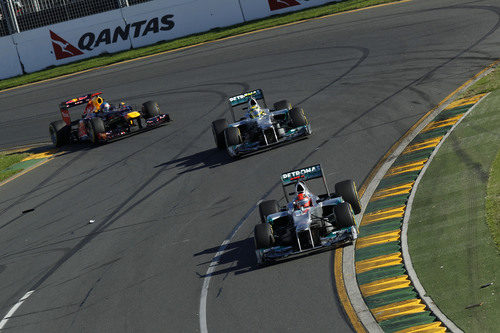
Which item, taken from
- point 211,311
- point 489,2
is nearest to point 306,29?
point 489,2

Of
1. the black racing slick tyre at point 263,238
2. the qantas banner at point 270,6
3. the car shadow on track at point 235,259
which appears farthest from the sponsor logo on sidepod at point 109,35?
the black racing slick tyre at point 263,238

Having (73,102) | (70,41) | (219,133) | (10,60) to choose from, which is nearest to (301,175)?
(219,133)

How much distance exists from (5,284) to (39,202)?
593cm

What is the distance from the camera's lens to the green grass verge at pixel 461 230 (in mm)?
12047

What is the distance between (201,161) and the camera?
24062 millimetres

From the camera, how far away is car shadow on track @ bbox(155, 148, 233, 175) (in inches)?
923

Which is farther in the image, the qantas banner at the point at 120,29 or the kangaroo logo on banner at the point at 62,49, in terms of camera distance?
the kangaroo logo on banner at the point at 62,49

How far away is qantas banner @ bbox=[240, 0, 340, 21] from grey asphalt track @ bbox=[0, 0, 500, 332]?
132 inches

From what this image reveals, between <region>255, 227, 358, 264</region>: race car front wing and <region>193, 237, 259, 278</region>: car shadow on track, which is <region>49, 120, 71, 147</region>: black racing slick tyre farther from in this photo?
<region>255, 227, 358, 264</region>: race car front wing

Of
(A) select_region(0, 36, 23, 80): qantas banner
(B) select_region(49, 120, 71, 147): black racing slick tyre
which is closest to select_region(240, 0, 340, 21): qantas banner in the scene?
(A) select_region(0, 36, 23, 80): qantas banner

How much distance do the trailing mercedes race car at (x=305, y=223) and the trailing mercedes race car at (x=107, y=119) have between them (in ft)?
43.3

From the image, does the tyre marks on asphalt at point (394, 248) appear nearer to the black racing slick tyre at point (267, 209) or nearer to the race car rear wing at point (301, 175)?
the race car rear wing at point (301, 175)

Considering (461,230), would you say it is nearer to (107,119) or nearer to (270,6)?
(107,119)

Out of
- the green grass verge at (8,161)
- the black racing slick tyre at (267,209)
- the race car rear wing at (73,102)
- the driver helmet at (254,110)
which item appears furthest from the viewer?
the race car rear wing at (73,102)
